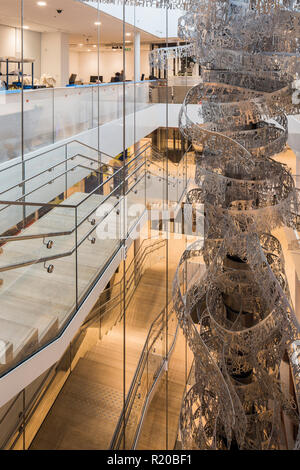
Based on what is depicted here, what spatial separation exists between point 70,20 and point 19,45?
5.42 ft

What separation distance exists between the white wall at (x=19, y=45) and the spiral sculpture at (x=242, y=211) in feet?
8.48

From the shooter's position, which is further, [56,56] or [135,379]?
[56,56]

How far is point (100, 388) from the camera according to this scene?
3.57 m

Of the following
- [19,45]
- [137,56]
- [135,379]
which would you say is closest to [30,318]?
[135,379]

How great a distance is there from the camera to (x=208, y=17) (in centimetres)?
166

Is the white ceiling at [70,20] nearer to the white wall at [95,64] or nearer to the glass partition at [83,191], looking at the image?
the glass partition at [83,191]

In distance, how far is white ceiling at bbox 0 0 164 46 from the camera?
385cm

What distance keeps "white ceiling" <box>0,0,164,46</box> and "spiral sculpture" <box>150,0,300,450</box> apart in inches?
103

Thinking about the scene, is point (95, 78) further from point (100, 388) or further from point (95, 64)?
point (100, 388)

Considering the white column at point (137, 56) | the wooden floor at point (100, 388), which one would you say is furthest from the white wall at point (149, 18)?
the wooden floor at point (100, 388)

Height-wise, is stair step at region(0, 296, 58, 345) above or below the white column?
below

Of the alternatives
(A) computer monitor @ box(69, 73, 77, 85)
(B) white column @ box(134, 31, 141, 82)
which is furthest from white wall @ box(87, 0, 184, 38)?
(A) computer monitor @ box(69, 73, 77, 85)

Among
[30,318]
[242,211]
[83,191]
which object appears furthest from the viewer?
[83,191]

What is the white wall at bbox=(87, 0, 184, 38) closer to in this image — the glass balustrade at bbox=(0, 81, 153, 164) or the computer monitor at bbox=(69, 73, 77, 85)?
the glass balustrade at bbox=(0, 81, 153, 164)
